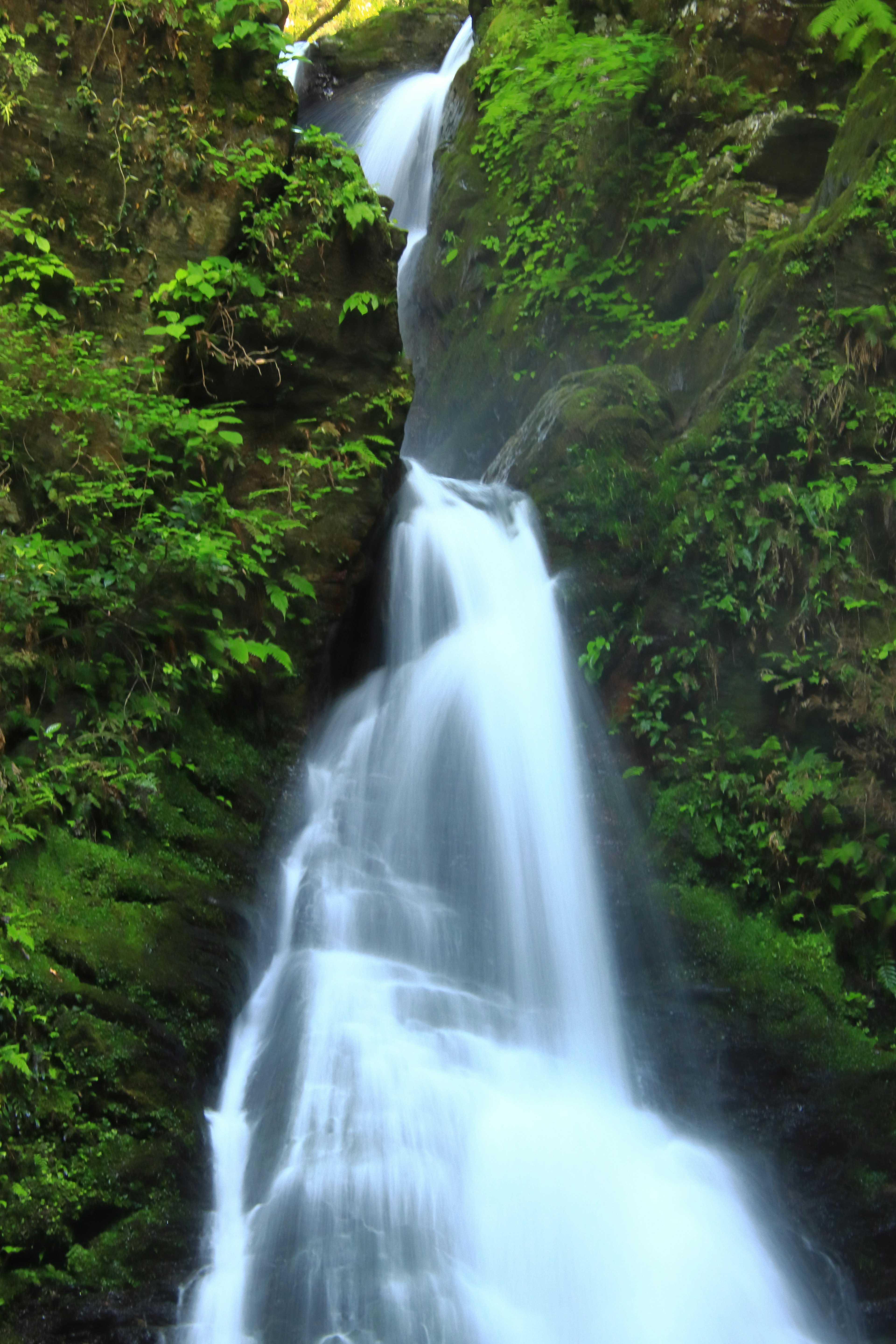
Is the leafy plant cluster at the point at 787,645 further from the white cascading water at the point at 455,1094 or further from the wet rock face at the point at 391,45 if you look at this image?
the wet rock face at the point at 391,45

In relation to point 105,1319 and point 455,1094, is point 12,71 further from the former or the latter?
point 105,1319

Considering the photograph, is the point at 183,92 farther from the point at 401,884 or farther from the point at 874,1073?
the point at 874,1073

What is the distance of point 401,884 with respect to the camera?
617 cm

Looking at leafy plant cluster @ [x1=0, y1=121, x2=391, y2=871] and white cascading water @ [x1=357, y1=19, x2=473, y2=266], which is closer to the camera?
leafy plant cluster @ [x1=0, y1=121, x2=391, y2=871]

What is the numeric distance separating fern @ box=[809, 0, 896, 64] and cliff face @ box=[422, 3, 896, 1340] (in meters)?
0.26

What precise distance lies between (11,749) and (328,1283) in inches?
110

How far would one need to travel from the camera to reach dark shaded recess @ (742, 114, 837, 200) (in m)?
9.70

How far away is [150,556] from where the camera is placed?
5.44 meters

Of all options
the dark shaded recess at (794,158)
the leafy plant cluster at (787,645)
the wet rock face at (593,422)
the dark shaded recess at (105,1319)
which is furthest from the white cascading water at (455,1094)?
the dark shaded recess at (794,158)

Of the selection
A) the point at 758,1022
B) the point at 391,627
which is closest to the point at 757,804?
the point at 758,1022

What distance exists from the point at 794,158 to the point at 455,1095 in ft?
31.0

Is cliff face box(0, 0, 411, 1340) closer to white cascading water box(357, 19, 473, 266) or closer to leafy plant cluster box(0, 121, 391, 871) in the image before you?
leafy plant cluster box(0, 121, 391, 871)

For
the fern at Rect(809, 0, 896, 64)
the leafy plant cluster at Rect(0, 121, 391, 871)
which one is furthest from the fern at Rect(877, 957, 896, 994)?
the fern at Rect(809, 0, 896, 64)

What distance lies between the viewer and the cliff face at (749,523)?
5715 mm
